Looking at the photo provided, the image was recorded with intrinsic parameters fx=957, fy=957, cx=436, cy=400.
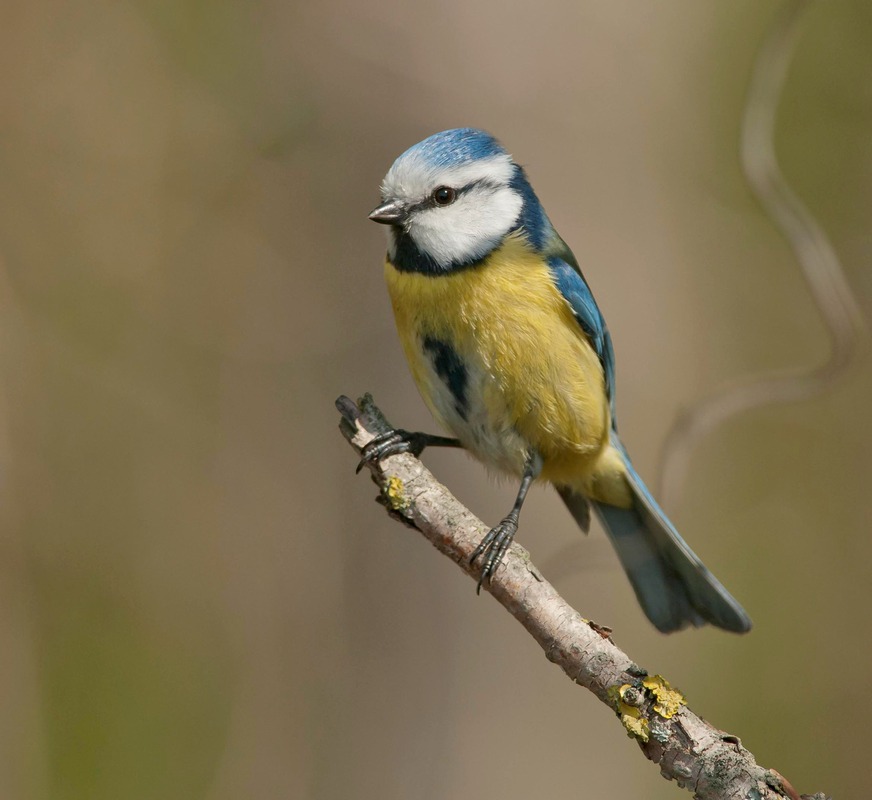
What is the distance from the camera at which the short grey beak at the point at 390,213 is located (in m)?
2.27

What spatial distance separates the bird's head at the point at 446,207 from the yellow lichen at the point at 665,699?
3.76ft

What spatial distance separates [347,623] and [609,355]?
4.26 ft

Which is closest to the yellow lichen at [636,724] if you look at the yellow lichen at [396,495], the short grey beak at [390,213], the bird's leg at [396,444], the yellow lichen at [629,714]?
the yellow lichen at [629,714]

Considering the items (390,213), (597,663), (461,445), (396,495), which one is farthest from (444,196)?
(597,663)

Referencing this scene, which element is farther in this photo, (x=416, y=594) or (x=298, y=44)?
(x=298, y=44)

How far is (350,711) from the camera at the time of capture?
10.3 ft

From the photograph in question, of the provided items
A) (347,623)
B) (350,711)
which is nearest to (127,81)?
(347,623)

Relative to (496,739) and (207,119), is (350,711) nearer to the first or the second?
(496,739)

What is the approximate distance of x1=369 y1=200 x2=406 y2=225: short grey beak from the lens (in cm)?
227

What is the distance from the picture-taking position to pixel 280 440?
130 inches

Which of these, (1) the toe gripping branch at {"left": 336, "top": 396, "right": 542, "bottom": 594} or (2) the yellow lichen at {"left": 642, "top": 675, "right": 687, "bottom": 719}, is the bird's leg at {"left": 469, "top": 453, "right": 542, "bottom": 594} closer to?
(1) the toe gripping branch at {"left": 336, "top": 396, "right": 542, "bottom": 594}

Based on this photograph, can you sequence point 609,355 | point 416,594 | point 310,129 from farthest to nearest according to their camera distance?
point 310,129 → point 416,594 → point 609,355

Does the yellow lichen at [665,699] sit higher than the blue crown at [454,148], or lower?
lower

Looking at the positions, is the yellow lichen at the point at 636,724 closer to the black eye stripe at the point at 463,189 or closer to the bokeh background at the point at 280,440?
the black eye stripe at the point at 463,189
